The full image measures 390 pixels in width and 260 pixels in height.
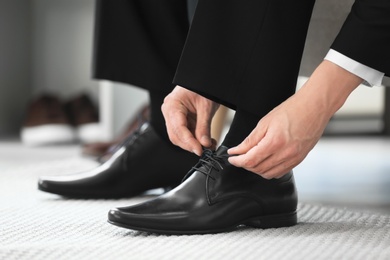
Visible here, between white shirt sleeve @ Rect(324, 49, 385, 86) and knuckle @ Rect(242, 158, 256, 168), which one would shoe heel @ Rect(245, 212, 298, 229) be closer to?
knuckle @ Rect(242, 158, 256, 168)

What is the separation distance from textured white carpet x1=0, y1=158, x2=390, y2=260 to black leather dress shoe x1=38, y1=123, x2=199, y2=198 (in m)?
0.04

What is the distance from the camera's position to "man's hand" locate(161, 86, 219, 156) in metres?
0.95

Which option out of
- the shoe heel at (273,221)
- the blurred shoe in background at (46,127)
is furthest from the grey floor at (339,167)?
the shoe heel at (273,221)

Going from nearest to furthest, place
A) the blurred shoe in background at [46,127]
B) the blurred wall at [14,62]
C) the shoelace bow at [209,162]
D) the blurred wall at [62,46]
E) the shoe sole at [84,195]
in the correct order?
the shoelace bow at [209,162]
the shoe sole at [84,195]
the blurred shoe in background at [46,127]
the blurred wall at [14,62]
the blurred wall at [62,46]

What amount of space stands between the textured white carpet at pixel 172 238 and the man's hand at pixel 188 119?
123 millimetres

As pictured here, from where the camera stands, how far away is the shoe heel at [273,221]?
3.09 ft

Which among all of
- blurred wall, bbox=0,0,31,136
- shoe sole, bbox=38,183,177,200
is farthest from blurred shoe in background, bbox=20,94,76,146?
shoe sole, bbox=38,183,177,200

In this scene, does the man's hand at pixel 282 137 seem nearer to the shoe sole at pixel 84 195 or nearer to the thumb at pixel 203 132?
the thumb at pixel 203 132

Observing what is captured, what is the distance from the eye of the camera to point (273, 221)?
3.12 ft

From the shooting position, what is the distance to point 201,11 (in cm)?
88

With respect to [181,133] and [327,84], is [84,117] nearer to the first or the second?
[181,133]

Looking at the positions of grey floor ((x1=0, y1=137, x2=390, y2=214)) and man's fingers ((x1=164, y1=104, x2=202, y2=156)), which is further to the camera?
grey floor ((x1=0, y1=137, x2=390, y2=214))

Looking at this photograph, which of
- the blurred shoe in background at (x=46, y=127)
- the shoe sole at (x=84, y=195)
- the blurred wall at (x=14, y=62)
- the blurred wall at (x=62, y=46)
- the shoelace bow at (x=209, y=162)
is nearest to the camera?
the shoelace bow at (x=209, y=162)

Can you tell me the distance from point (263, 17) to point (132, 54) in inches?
16.0
